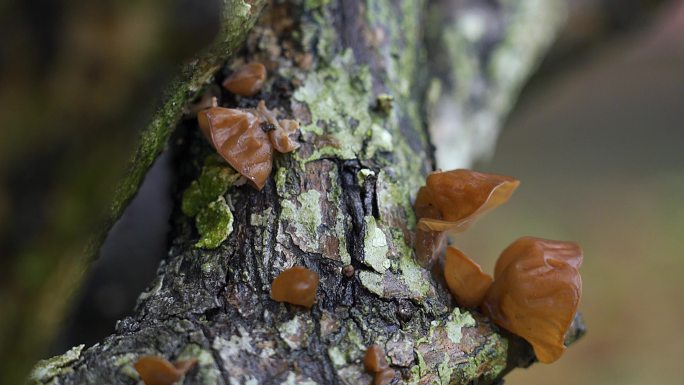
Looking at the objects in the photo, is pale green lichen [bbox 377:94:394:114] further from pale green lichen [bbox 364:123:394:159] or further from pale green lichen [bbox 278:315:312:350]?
pale green lichen [bbox 278:315:312:350]

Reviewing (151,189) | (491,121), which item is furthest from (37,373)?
(491,121)

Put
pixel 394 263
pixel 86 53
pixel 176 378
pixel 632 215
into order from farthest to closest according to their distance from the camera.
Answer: pixel 632 215, pixel 394 263, pixel 176 378, pixel 86 53

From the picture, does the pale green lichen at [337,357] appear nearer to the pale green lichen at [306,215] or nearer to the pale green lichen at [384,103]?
the pale green lichen at [306,215]

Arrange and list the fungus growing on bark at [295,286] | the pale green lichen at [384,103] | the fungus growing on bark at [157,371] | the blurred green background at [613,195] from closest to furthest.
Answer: the fungus growing on bark at [157,371]
the fungus growing on bark at [295,286]
the pale green lichen at [384,103]
the blurred green background at [613,195]

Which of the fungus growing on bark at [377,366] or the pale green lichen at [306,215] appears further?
the pale green lichen at [306,215]

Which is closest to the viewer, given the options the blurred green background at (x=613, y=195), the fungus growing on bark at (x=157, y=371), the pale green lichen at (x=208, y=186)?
the fungus growing on bark at (x=157, y=371)

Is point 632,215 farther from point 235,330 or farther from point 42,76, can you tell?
point 42,76

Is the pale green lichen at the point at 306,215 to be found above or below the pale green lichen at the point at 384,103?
below

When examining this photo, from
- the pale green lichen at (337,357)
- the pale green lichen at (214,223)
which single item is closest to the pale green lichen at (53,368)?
the pale green lichen at (214,223)
